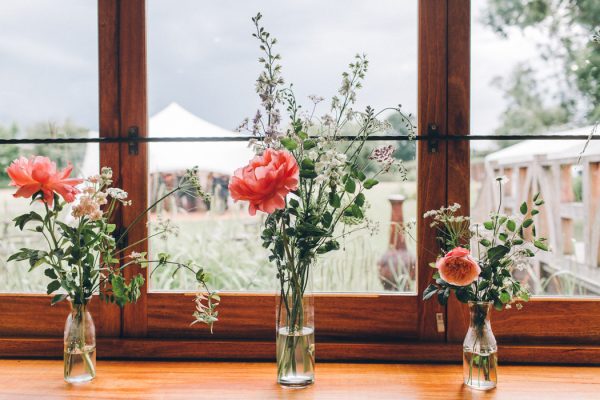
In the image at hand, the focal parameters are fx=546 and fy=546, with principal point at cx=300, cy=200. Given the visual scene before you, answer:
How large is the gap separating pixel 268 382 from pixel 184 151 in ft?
2.25

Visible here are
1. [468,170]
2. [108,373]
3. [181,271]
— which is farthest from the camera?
[181,271]

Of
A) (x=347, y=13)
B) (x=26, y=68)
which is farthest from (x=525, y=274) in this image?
(x=26, y=68)

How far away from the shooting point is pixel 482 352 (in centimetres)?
125

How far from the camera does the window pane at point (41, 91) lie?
159 cm

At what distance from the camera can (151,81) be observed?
1573mm

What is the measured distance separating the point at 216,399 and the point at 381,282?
1.87 feet

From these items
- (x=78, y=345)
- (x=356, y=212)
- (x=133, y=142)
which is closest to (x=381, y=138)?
(x=356, y=212)

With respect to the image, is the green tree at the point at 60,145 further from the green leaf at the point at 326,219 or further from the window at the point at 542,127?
the window at the point at 542,127

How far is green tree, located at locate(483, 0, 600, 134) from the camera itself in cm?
153

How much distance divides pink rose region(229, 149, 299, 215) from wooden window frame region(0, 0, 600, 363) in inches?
17.7

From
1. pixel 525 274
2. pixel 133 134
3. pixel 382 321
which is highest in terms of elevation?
pixel 133 134

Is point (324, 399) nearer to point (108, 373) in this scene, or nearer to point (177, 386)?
point (177, 386)

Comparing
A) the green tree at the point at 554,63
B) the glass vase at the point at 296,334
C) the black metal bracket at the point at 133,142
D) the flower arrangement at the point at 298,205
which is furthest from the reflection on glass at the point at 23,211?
the green tree at the point at 554,63

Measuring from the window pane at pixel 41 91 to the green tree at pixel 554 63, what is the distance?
45.8 inches
